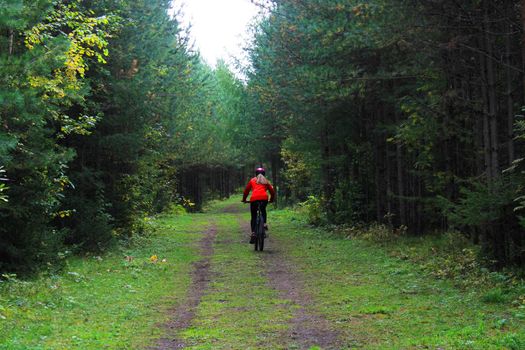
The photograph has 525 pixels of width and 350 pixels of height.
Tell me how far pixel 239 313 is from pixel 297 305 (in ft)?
3.34

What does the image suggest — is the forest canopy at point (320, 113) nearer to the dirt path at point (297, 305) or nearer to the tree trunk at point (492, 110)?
the tree trunk at point (492, 110)

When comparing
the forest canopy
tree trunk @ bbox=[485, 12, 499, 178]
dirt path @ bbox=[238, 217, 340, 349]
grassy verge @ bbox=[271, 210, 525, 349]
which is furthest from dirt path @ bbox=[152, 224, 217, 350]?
tree trunk @ bbox=[485, 12, 499, 178]

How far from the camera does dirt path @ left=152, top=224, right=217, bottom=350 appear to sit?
22.2ft

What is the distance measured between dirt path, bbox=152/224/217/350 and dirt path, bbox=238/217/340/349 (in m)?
1.32

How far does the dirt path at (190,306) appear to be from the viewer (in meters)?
6.75

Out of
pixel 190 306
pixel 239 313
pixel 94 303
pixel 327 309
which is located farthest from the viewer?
pixel 94 303

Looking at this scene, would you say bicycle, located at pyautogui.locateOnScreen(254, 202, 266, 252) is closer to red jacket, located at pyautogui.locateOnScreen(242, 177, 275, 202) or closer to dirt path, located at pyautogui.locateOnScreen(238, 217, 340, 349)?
red jacket, located at pyautogui.locateOnScreen(242, 177, 275, 202)

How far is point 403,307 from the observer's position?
27.3ft

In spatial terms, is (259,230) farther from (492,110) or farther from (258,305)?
(492,110)

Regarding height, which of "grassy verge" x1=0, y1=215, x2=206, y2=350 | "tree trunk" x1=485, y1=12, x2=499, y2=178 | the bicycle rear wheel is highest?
"tree trunk" x1=485, y1=12, x2=499, y2=178

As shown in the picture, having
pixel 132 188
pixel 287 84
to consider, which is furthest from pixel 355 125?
pixel 132 188

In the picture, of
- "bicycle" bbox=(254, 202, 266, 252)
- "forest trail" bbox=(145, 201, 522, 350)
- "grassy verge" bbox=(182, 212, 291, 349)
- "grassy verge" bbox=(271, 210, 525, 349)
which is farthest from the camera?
"bicycle" bbox=(254, 202, 266, 252)

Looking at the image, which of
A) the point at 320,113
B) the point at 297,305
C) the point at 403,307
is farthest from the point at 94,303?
the point at 320,113

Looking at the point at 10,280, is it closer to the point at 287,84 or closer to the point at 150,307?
the point at 150,307
